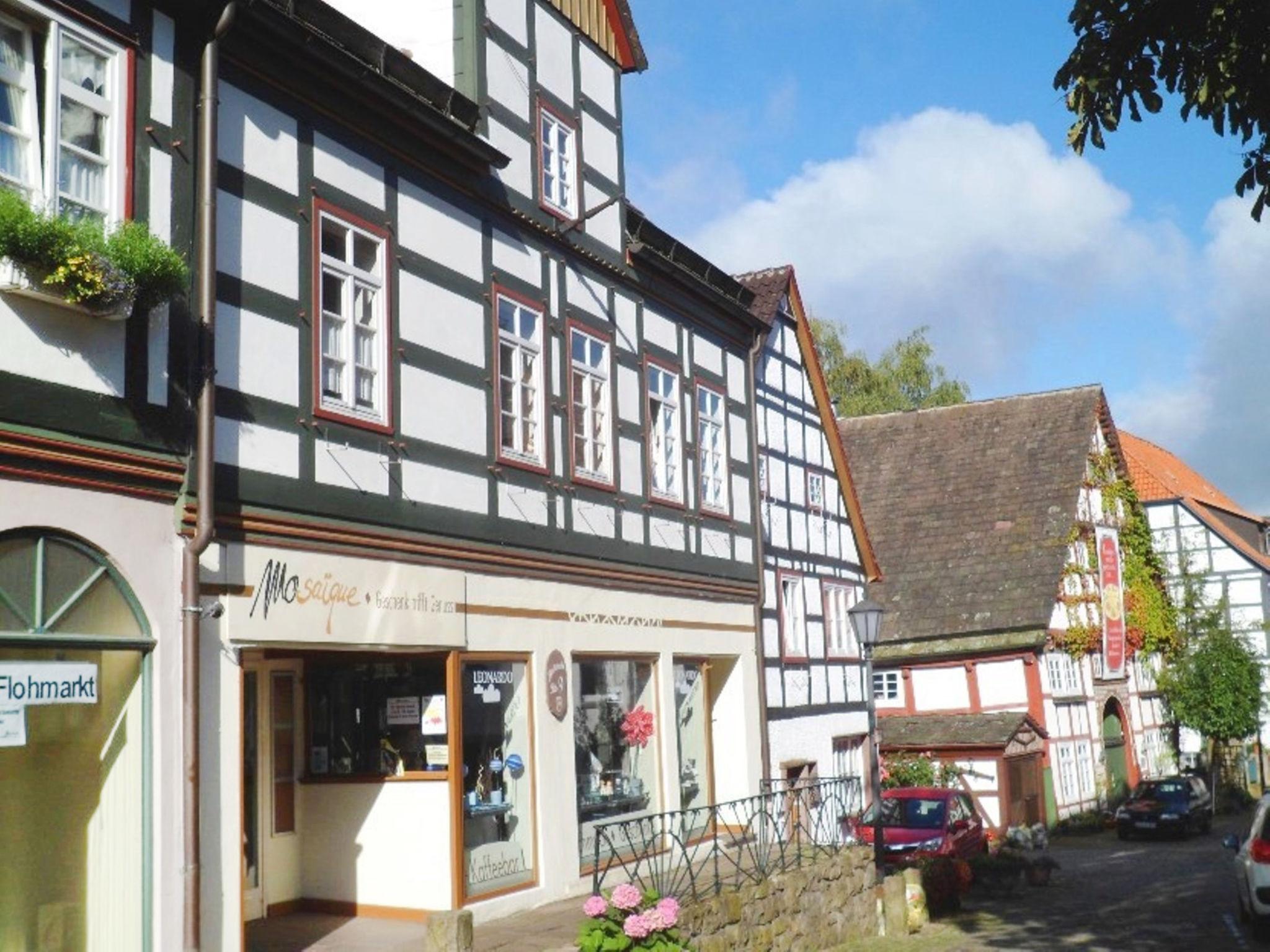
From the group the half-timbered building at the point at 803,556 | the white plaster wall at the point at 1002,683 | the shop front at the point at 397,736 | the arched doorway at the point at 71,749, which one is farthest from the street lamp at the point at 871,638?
the white plaster wall at the point at 1002,683

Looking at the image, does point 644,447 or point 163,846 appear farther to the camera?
point 644,447

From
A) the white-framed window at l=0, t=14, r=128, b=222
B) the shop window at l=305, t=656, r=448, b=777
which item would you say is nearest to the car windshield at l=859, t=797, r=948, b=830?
the shop window at l=305, t=656, r=448, b=777

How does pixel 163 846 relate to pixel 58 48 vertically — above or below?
below

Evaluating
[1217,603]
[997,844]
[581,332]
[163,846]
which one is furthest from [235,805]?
[1217,603]

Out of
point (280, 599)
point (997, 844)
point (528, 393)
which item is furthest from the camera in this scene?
point (997, 844)

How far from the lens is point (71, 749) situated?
9.66 m

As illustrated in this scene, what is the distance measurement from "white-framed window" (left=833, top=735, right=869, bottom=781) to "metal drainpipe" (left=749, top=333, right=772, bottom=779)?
3734 millimetres

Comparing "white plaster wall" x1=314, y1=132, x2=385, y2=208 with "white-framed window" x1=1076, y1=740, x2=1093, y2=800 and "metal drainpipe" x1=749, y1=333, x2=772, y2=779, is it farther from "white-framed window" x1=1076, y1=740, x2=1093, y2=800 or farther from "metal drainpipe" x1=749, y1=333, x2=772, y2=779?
"white-framed window" x1=1076, y1=740, x2=1093, y2=800

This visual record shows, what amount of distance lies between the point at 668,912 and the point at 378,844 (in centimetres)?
304

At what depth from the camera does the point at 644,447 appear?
→ 18.7m

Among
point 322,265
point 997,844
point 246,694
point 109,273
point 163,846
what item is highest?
point 322,265

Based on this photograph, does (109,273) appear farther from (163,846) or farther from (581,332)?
(581,332)

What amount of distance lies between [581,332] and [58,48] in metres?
8.31

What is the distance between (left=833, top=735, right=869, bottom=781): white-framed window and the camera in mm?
25594
